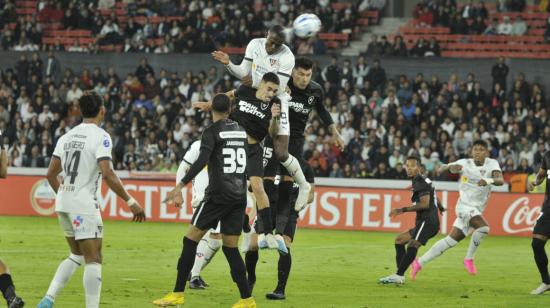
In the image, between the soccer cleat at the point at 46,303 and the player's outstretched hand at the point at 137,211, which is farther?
the soccer cleat at the point at 46,303

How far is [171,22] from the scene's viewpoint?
37.2 m

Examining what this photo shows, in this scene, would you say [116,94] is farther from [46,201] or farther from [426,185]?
[426,185]

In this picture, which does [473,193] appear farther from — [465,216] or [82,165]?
[82,165]

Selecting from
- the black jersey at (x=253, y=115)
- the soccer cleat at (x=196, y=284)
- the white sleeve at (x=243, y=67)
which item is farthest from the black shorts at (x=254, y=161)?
the soccer cleat at (x=196, y=284)

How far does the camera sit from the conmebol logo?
25.2m

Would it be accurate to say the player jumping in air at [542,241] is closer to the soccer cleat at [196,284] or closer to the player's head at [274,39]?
the player's head at [274,39]

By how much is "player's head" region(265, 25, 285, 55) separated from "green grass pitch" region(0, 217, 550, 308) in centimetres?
307

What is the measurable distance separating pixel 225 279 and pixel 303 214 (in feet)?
36.5

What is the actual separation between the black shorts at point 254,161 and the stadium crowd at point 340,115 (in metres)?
14.9

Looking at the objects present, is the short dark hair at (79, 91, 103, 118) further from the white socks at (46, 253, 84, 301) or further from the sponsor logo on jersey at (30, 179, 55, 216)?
the sponsor logo on jersey at (30, 179, 55, 216)

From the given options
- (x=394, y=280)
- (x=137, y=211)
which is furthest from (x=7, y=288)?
(x=394, y=280)

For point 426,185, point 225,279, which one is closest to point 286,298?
point 225,279

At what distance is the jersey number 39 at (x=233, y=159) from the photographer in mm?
11680

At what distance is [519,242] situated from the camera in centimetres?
2419
